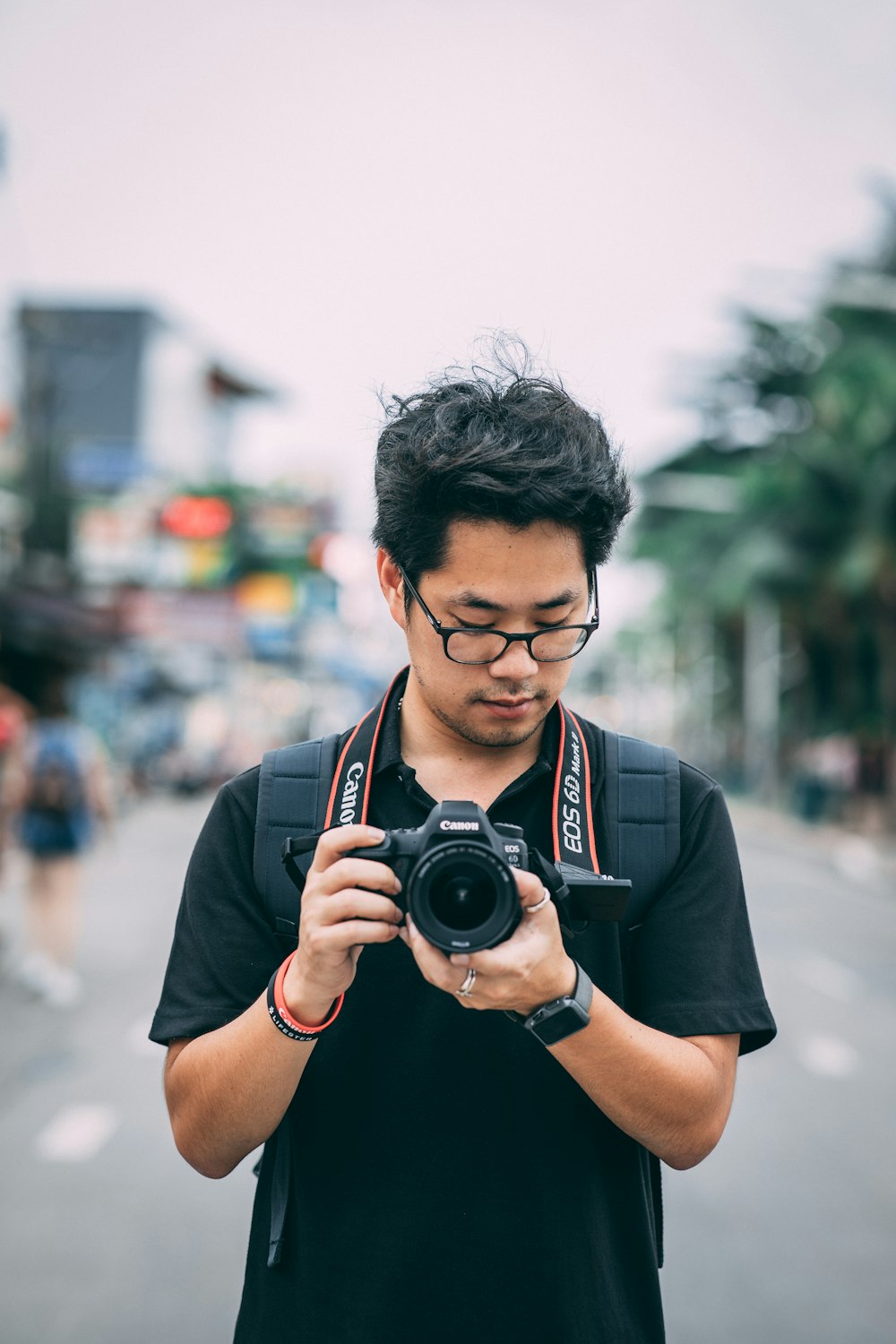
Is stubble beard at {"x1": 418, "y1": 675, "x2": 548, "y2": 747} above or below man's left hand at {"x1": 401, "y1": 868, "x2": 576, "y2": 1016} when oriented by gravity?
above

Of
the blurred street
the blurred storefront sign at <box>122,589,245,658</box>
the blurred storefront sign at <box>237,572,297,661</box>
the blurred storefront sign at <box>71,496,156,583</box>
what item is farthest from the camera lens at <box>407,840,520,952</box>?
the blurred storefront sign at <box>237,572,297,661</box>

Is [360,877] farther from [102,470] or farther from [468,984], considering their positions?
[102,470]

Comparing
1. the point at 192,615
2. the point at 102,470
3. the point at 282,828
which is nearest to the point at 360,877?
the point at 282,828

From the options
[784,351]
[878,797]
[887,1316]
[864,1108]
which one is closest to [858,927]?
[864,1108]

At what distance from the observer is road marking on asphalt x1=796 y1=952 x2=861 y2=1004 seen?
8.03 meters

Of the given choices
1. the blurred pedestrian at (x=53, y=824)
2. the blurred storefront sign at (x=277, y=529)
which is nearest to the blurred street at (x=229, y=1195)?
the blurred pedestrian at (x=53, y=824)

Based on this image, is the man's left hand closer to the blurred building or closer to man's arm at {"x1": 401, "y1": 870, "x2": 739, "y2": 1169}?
man's arm at {"x1": 401, "y1": 870, "x2": 739, "y2": 1169}

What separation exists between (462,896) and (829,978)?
7.75 m

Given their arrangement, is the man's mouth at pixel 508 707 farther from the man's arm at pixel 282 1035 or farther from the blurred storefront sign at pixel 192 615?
the blurred storefront sign at pixel 192 615

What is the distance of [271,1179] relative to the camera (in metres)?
1.68

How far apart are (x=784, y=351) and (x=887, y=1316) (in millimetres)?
28099

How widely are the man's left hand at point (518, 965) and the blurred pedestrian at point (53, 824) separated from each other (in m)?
6.40

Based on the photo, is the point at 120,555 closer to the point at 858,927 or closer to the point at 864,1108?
the point at 858,927

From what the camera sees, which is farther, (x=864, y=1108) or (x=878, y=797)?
(x=878, y=797)
